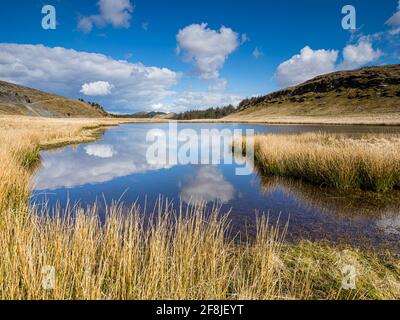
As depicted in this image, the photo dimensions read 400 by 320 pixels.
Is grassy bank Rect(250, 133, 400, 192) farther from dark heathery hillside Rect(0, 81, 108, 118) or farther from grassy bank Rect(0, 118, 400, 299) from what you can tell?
dark heathery hillside Rect(0, 81, 108, 118)

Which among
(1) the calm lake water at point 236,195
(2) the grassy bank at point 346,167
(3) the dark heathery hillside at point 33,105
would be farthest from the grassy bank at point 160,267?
(3) the dark heathery hillside at point 33,105

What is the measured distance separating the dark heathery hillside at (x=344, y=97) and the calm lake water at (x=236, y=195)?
8504cm

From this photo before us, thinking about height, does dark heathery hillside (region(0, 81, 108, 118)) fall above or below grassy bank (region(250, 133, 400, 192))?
above

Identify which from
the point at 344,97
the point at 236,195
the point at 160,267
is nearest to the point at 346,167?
the point at 236,195

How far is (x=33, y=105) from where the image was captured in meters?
136

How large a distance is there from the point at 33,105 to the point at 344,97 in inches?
5761

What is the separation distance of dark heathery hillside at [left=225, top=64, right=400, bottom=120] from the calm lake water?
3348 inches

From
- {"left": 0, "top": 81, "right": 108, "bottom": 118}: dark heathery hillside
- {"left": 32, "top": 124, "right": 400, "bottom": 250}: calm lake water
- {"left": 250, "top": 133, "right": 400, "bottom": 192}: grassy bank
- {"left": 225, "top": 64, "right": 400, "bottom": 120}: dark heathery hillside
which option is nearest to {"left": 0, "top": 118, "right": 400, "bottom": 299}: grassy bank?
{"left": 32, "top": 124, "right": 400, "bottom": 250}: calm lake water

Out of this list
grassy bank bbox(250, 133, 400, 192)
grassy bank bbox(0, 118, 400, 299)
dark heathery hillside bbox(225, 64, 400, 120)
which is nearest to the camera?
grassy bank bbox(0, 118, 400, 299)

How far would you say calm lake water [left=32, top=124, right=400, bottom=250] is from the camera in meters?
6.88

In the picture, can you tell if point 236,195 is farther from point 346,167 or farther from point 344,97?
point 344,97

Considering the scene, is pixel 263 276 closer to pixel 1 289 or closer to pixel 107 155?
pixel 1 289

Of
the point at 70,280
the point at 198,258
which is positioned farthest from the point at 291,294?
the point at 70,280
